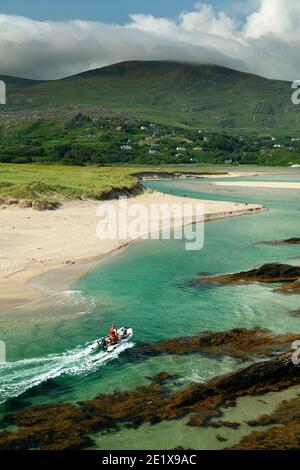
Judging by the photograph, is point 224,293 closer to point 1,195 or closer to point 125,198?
point 1,195

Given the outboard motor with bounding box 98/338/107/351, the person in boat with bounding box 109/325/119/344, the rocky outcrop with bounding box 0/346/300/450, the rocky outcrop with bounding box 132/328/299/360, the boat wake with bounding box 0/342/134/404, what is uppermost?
the person in boat with bounding box 109/325/119/344

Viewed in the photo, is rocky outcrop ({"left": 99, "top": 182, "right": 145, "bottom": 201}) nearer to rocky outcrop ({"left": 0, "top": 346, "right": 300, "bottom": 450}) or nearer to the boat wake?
the boat wake

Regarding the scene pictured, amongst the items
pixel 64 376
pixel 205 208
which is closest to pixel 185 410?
pixel 64 376

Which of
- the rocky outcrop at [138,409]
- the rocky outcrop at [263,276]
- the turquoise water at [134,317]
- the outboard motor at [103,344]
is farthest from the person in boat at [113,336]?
the rocky outcrop at [263,276]

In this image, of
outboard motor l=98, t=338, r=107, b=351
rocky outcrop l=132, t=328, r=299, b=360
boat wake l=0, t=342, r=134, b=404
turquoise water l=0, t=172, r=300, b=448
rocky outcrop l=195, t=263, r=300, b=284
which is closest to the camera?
boat wake l=0, t=342, r=134, b=404

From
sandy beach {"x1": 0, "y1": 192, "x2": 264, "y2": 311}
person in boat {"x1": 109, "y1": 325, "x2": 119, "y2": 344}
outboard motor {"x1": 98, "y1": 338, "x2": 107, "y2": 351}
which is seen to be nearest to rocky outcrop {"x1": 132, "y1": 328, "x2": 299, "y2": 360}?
person in boat {"x1": 109, "y1": 325, "x2": 119, "y2": 344}

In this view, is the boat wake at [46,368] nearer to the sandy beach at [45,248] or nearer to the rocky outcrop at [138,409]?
the rocky outcrop at [138,409]

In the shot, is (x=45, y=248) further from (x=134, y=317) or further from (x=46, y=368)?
(x=46, y=368)
